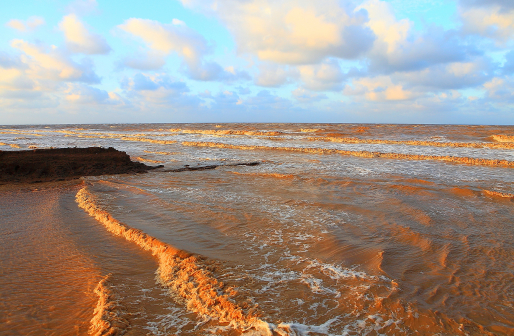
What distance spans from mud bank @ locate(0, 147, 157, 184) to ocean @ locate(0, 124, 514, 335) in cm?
186

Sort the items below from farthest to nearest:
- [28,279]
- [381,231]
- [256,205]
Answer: [256,205] → [381,231] → [28,279]

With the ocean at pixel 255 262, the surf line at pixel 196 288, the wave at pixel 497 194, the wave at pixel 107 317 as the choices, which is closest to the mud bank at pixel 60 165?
the ocean at pixel 255 262

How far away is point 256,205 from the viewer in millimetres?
6840

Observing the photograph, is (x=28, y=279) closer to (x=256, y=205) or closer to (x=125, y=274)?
(x=125, y=274)

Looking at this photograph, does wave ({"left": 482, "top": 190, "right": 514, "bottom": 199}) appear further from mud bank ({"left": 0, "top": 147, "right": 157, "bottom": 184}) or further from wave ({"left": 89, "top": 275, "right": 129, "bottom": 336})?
mud bank ({"left": 0, "top": 147, "right": 157, "bottom": 184})

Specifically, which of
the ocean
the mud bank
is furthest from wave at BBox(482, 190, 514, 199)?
the mud bank

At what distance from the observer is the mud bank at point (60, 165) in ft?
31.8

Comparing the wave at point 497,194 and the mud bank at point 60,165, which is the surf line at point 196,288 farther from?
the wave at point 497,194

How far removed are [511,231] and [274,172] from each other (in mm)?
7277

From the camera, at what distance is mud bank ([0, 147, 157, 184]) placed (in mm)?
9680

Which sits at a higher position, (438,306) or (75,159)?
(75,159)

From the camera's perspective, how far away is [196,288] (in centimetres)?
334

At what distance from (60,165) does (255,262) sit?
9.44 metres

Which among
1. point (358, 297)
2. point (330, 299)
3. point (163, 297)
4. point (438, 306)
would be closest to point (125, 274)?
point (163, 297)
